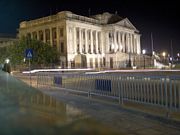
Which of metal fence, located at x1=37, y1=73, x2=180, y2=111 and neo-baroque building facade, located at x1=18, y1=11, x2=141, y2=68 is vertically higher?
neo-baroque building facade, located at x1=18, y1=11, x2=141, y2=68

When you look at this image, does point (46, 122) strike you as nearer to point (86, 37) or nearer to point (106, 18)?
point (86, 37)

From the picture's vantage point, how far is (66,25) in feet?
244

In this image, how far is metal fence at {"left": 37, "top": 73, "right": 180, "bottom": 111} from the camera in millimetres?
8711

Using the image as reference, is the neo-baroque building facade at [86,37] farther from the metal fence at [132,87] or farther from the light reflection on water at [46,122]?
the light reflection on water at [46,122]

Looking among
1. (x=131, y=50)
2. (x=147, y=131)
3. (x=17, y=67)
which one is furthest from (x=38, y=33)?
(x=147, y=131)

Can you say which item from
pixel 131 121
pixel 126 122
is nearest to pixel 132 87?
pixel 131 121

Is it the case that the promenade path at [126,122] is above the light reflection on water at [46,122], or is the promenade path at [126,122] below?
below

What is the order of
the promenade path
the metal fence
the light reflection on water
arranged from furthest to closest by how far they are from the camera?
the metal fence
the promenade path
the light reflection on water

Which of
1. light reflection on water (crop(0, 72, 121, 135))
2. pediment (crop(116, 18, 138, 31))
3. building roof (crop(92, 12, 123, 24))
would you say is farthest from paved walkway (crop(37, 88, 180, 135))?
building roof (crop(92, 12, 123, 24))

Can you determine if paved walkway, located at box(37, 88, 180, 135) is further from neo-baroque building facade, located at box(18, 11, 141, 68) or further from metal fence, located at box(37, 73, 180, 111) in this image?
neo-baroque building facade, located at box(18, 11, 141, 68)

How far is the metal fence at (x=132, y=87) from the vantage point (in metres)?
8.71

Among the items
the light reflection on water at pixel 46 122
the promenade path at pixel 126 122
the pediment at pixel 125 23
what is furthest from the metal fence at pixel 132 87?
the pediment at pixel 125 23

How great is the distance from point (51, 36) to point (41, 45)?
19.0 m

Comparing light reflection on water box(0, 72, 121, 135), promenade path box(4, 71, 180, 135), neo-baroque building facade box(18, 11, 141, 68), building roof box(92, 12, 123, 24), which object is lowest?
promenade path box(4, 71, 180, 135)
